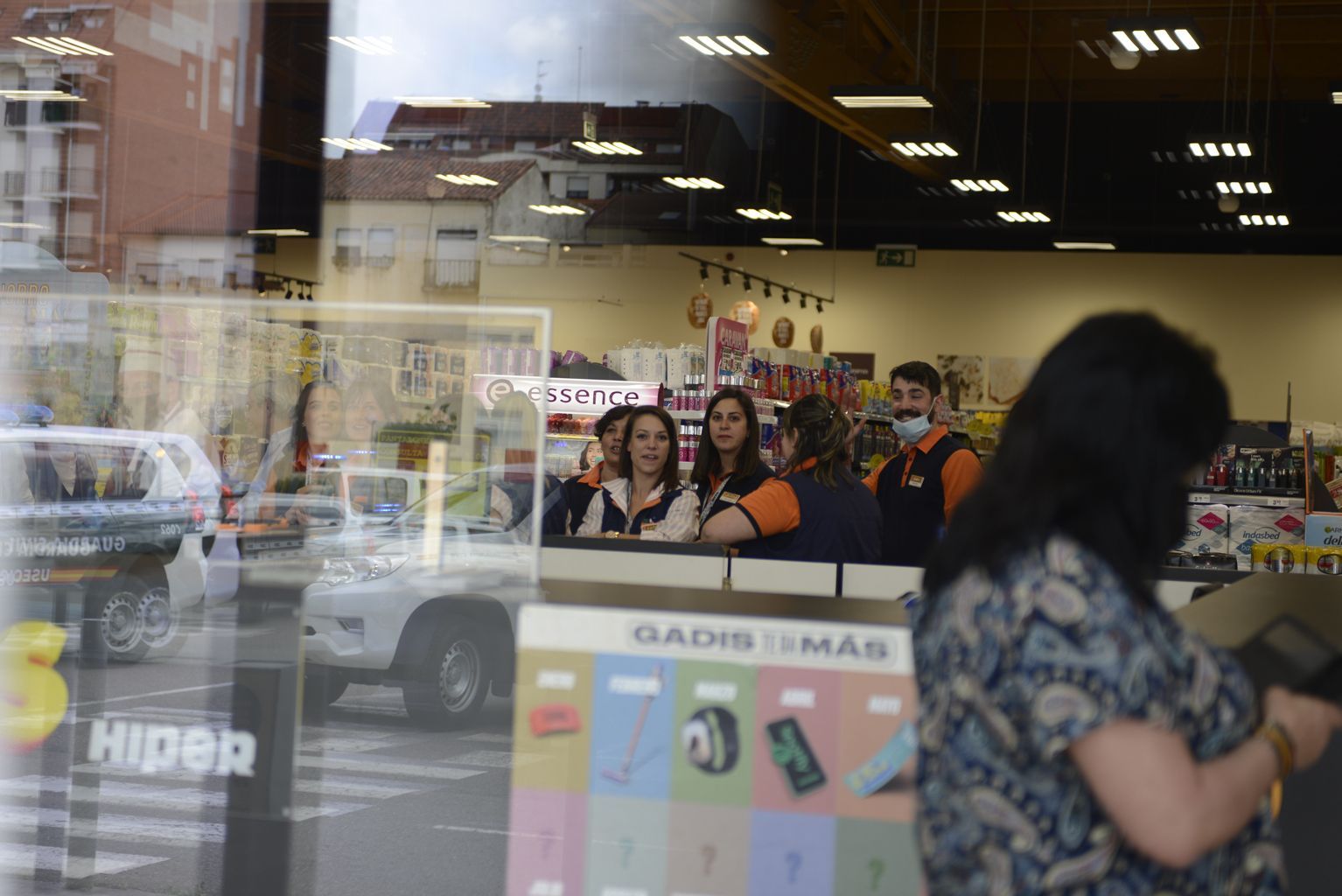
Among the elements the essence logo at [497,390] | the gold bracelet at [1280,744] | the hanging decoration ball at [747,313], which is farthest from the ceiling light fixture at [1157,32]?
the gold bracelet at [1280,744]

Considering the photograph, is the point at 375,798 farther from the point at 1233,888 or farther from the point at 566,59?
the point at 566,59

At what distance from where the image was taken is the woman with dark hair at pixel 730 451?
5883mm

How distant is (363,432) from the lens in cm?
287

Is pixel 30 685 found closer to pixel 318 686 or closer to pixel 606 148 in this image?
pixel 318 686

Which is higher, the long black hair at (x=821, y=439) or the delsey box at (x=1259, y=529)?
the long black hair at (x=821, y=439)

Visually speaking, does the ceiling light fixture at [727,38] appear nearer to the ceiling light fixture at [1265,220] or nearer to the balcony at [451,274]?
the ceiling light fixture at [1265,220]

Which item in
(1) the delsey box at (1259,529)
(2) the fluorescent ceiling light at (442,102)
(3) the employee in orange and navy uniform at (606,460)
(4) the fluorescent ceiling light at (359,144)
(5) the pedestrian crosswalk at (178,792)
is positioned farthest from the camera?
(4) the fluorescent ceiling light at (359,144)

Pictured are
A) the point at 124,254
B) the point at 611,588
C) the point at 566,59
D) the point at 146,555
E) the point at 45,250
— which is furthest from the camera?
the point at 566,59

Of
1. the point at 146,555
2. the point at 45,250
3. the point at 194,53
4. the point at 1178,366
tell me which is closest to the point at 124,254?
the point at 194,53

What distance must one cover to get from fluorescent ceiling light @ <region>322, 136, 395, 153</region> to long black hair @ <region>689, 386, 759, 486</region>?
12.7m

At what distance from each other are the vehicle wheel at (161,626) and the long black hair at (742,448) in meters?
3.16

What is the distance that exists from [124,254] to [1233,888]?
1095 cm

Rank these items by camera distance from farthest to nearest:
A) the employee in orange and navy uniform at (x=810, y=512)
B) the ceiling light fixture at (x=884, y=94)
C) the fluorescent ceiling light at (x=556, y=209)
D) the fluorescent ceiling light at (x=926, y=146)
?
1. the fluorescent ceiling light at (x=556, y=209)
2. the fluorescent ceiling light at (x=926, y=146)
3. the ceiling light fixture at (x=884, y=94)
4. the employee in orange and navy uniform at (x=810, y=512)

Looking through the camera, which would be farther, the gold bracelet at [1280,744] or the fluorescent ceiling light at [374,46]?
the fluorescent ceiling light at [374,46]
